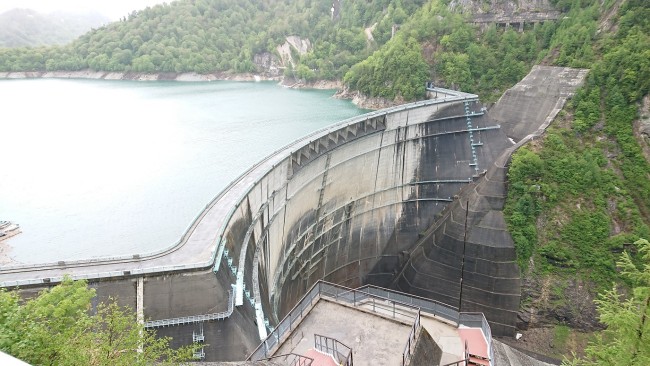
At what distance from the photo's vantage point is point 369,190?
3055 centimetres

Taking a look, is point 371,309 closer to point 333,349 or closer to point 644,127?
point 333,349

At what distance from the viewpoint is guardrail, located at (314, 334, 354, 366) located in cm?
772

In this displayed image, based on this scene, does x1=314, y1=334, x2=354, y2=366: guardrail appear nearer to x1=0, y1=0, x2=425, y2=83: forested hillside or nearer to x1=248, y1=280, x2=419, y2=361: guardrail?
x1=248, y1=280, x2=419, y2=361: guardrail

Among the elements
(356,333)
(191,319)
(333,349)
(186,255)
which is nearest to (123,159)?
(186,255)

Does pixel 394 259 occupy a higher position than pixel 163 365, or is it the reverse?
pixel 163 365

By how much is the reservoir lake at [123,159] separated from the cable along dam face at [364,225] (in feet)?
12.5

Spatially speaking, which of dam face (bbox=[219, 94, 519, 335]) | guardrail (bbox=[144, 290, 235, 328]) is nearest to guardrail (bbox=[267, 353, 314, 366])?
guardrail (bbox=[144, 290, 235, 328])

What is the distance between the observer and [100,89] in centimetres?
8456

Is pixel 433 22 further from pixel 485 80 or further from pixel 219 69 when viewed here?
pixel 219 69

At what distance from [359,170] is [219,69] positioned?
8678 cm

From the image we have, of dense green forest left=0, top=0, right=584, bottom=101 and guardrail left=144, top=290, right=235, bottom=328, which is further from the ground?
dense green forest left=0, top=0, right=584, bottom=101

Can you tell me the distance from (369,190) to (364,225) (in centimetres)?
237

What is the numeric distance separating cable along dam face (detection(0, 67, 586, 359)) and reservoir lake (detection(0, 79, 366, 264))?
3821mm

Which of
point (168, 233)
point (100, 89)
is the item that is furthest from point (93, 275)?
point (100, 89)
